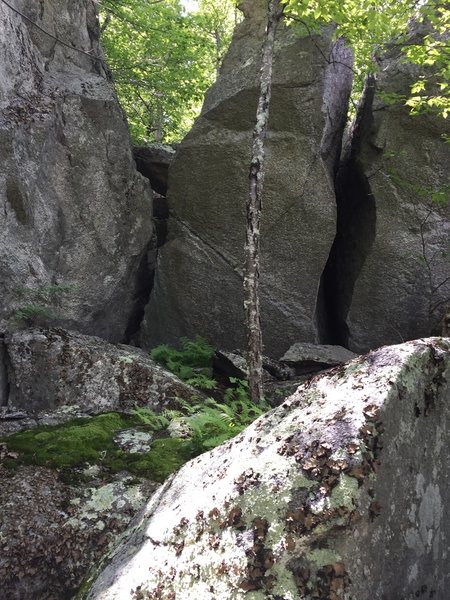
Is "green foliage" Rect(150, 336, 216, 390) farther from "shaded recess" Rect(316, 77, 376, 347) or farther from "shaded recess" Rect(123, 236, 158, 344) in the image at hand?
"shaded recess" Rect(316, 77, 376, 347)

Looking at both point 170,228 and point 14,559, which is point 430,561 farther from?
point 170,228

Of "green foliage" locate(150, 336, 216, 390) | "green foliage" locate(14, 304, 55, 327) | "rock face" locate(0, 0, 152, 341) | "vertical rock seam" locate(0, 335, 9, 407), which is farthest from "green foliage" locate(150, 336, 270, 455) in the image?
"vertical rock seam" locate(0, 335, 9, 407)

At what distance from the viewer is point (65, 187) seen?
11.4 metres

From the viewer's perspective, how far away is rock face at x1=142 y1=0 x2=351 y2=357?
12336 millimetres

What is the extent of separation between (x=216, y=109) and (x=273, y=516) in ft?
37.5

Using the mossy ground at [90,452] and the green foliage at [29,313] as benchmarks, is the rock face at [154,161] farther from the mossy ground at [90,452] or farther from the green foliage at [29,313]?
the mossy ground at [90,452]

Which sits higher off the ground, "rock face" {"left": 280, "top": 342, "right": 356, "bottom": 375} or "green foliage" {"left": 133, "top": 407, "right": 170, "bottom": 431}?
"rock face" {"left": 280, "top": 342, "right": 356, "bottom": 375}

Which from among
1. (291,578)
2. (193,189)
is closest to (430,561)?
(291,578)

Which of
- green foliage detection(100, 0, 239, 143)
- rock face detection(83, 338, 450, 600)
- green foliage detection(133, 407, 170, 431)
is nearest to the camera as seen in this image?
rock face detection(83, 338, 450, 600)

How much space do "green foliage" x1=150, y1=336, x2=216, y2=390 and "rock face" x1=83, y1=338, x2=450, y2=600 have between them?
6.27m

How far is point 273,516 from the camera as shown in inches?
102

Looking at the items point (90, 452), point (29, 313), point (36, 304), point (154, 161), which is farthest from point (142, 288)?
point (90, 452)

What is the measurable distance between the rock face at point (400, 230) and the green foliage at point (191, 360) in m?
3.80

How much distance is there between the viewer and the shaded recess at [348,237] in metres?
13.0
